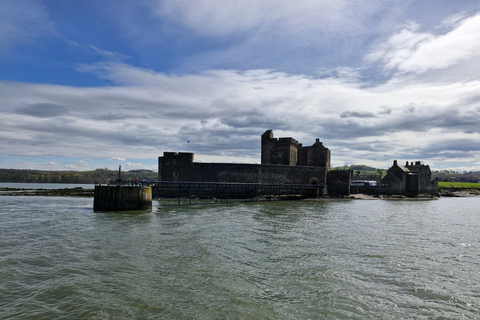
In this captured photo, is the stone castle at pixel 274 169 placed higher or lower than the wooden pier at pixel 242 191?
higher

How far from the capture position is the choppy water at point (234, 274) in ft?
21.8

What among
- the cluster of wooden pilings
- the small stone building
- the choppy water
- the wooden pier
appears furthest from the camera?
the small stone building

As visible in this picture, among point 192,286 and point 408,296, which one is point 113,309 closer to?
point 192,286

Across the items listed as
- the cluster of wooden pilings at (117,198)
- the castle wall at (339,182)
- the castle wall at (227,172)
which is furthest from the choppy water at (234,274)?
the castle wall at (339,182)

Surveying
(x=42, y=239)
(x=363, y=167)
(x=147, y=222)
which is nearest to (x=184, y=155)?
(x=147, y=222)

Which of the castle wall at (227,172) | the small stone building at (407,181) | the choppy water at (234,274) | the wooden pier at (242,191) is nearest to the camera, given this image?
the choppy water at (234,274)

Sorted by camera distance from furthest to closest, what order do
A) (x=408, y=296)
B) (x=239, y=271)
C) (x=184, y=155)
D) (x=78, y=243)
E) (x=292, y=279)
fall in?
(x=184, y=155), (x=78, y=243), (x=239, y=271), (x=292, y=279), (x=408, y=296)

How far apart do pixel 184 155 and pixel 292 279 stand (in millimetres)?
33731

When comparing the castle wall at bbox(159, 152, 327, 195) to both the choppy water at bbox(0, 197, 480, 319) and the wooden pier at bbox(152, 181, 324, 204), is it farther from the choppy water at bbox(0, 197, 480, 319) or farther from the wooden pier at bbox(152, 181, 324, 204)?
the choppy water at bbox(0, 197, 480, 319)

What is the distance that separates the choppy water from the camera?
6641 mm

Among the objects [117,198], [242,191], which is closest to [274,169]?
[242,191]

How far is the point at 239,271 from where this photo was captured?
358 inches

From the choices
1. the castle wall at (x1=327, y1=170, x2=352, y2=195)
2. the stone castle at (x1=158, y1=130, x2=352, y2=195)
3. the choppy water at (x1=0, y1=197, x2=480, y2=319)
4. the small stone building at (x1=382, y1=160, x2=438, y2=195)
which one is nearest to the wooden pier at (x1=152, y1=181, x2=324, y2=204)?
the stone castle at (x1=158, y1=130, x2=352, y2=195)

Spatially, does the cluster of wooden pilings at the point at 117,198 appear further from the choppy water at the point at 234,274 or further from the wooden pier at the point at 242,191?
the wooden pier at the point at 242,191
